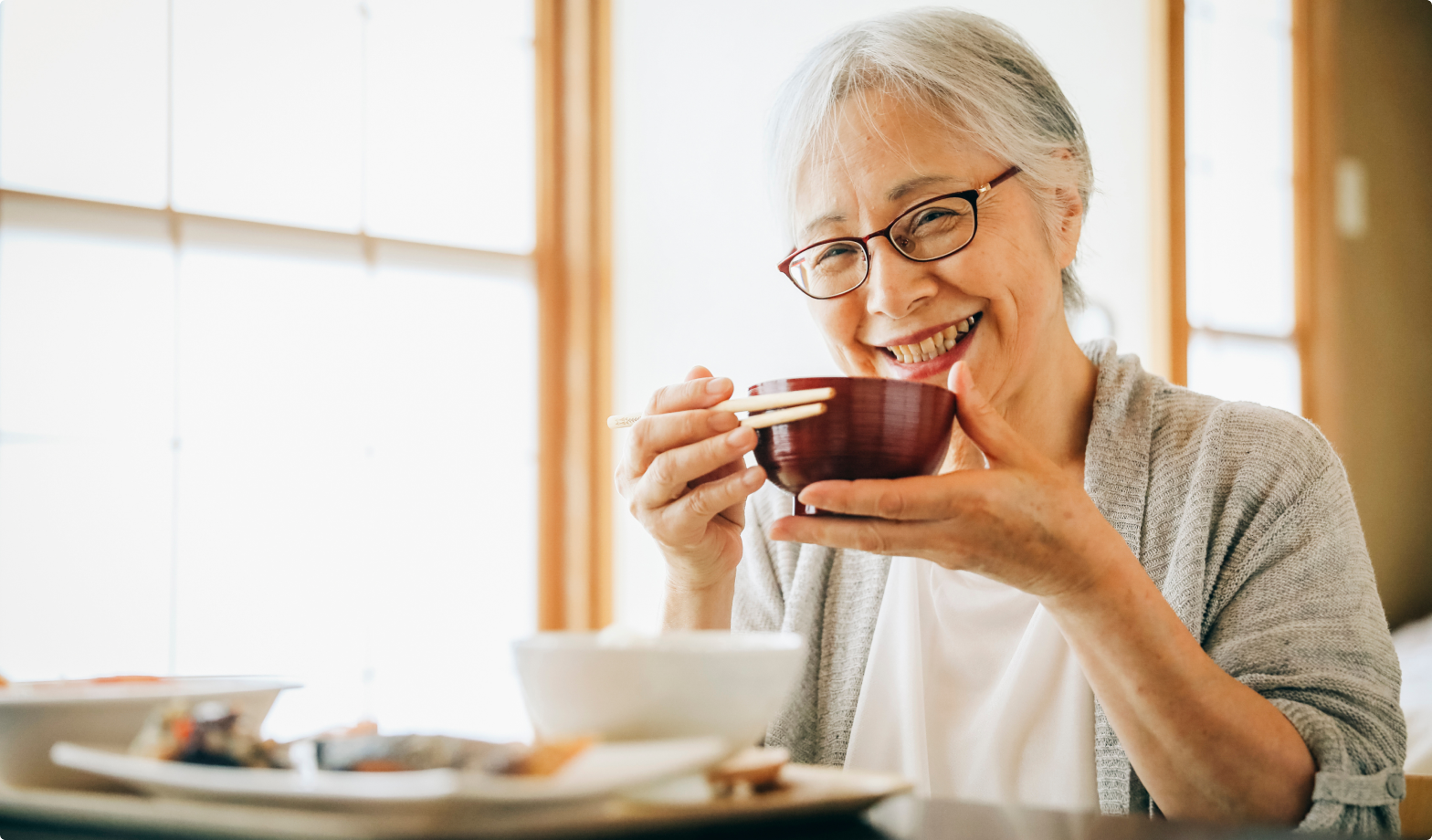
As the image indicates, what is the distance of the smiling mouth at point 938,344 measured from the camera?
51.6 inches

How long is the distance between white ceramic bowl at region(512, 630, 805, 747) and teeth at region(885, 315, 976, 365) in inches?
33.6

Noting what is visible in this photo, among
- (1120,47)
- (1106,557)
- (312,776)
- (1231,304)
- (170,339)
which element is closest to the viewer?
(312,776)

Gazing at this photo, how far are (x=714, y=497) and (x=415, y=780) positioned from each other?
21.8 inches

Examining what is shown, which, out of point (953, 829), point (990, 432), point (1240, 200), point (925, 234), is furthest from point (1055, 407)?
point (1240, 200)

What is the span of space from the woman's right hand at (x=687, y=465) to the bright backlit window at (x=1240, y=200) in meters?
2.67

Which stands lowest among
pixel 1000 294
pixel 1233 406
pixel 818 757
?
pixel 818 757

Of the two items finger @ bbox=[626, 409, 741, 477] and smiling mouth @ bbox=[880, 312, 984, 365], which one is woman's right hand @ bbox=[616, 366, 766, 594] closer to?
finger @ bbox=[626, 409, 741, 477]

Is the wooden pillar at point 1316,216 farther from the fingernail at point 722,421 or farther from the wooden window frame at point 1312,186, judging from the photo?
the fingernail at point 722,421

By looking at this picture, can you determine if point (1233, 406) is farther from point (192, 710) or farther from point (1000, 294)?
point (192, 710)

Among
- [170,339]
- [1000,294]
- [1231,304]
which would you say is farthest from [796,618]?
[1231,304]

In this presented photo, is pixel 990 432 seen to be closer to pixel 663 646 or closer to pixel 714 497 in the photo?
pixel 714 497

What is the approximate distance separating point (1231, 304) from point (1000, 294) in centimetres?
259

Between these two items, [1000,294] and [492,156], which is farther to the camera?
[492,156]

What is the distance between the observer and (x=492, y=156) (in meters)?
3.20
